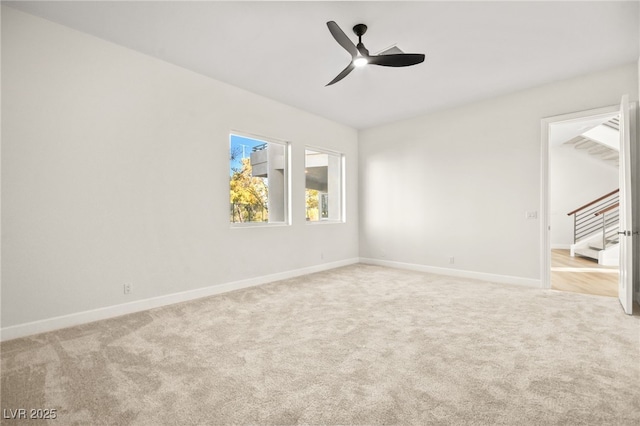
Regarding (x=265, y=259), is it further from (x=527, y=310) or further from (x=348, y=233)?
(x=527, y=310)

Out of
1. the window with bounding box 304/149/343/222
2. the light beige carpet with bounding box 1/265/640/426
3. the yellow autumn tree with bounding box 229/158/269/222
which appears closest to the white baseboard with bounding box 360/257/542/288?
the light beige carpet with bounding box 1/265/640/426

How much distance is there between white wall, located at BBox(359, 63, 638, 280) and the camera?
433cm

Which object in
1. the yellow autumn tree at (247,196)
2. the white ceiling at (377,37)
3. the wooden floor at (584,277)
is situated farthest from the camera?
the yellow autumn tree at (247,196)

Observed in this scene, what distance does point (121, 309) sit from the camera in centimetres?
324

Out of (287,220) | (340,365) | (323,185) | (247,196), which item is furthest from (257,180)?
(340,365)

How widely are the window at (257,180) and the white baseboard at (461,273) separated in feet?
7.51

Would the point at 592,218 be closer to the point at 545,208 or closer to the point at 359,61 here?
the point at 545,208

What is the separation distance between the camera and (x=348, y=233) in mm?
6332

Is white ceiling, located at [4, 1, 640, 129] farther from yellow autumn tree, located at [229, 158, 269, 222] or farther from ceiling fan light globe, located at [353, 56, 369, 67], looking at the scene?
yellow autumn tree, located at [229, 158, 269, 222]

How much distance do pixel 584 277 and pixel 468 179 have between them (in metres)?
2.47

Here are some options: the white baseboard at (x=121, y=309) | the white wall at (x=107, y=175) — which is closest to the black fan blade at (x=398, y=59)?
the white wall at (x=107, y=175)

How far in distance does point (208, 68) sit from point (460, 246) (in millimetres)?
4659

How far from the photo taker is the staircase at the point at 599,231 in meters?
6.09

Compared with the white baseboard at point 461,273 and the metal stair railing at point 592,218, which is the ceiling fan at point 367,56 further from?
the metal stair railing at point 592,218
